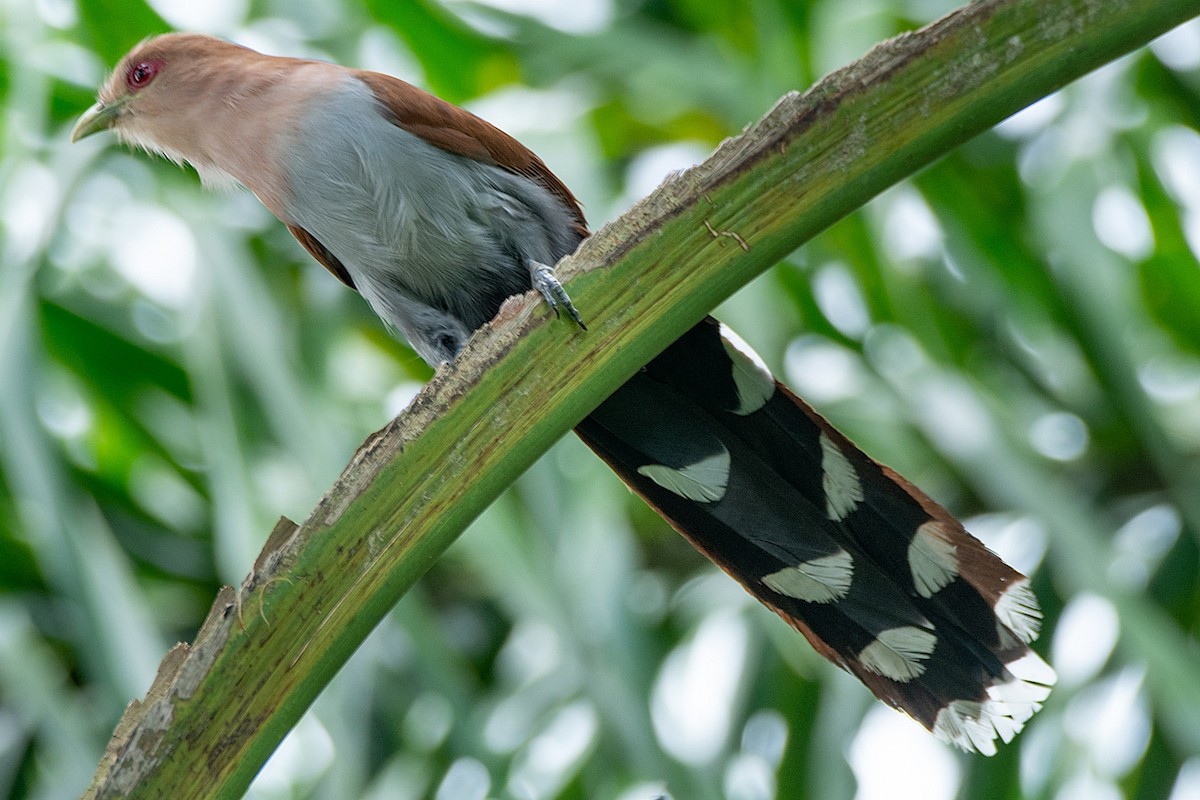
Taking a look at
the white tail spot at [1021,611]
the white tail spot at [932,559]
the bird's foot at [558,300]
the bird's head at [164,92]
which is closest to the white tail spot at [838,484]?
the white tail spot at [932,559]

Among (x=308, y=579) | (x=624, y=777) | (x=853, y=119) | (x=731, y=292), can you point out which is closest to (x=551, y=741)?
(x=624, y=777)

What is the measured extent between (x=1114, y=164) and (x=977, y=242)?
312 mm

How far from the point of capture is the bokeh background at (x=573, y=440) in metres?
1.92

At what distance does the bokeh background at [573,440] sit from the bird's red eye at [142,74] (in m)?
0.18

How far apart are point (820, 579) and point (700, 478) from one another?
11.3 inches

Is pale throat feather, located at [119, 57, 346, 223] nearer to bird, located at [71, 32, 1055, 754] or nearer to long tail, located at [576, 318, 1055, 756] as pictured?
bird, located at [71, 32, 1055, 754]

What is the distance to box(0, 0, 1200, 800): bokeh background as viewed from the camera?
1.92 m

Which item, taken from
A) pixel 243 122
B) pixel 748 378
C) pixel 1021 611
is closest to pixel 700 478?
pixel 748 378

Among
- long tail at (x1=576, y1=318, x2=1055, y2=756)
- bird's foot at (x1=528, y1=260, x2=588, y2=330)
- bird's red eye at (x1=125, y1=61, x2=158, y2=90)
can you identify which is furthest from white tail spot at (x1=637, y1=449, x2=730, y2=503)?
bird's red eye at (x1=125, y1=61, x2=158, y2=90)

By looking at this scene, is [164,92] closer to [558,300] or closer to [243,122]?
[243,122]

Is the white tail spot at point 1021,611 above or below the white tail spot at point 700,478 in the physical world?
below

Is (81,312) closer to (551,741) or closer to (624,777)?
(551,741)

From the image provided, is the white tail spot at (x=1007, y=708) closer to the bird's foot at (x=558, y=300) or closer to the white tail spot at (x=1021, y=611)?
the white tail spot at (x=1021, y=611)

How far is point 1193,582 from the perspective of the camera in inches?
84.2
